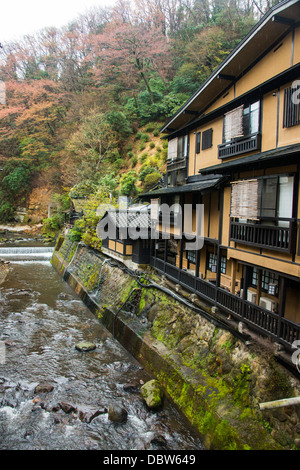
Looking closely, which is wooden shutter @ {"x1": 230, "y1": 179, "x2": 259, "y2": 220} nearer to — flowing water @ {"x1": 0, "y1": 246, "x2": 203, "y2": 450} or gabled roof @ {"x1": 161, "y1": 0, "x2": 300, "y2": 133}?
gabled roof @ {"x1": 161, "y1": 0, "x2": 300, "y2": 133}

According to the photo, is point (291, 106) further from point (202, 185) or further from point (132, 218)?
point (132, 218)

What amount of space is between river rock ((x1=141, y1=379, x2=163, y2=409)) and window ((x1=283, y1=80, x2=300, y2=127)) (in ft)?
35.3

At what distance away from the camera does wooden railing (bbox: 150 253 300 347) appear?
8457 mm

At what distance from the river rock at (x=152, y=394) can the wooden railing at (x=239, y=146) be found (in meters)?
10.1

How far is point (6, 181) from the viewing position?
171 feet

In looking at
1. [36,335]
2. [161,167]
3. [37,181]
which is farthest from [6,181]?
[36,335]

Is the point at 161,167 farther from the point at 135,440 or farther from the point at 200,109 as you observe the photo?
the point at 135,440

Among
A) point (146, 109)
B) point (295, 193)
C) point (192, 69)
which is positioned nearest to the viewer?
point (295, 193)

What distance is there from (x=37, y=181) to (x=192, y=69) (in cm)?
3355

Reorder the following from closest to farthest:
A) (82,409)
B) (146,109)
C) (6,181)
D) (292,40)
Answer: (292,40), (82,409), (146,109), (6,181)

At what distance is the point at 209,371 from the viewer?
34.1 ft

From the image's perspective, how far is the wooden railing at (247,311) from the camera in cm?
846

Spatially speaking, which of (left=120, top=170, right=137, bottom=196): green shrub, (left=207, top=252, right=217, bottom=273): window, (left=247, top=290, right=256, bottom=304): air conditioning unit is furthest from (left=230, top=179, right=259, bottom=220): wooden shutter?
(left=120, top=170, right=137, bottom=196): green shrub

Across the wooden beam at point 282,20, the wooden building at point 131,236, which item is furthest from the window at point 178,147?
the wooden beam at point 282,20
